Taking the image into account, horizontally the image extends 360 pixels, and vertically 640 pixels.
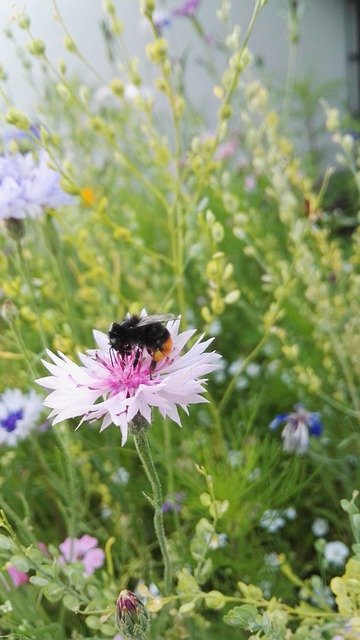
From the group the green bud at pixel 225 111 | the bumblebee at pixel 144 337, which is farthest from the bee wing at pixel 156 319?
the green bud at pixel 225 111

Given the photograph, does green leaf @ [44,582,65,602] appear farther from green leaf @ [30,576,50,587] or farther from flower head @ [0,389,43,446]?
flower head @ [0,389,43,446]

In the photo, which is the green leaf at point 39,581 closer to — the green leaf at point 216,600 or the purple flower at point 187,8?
the green leaf at point 216,600

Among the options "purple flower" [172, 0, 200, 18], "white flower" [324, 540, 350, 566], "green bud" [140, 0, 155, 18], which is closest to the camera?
"green bud" [140, 0, 155, 18]

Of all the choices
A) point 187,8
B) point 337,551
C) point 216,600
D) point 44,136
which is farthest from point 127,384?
point 187,8

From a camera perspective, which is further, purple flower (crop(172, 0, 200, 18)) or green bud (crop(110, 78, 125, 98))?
purple flower (crop(172, 0, 200, 18))

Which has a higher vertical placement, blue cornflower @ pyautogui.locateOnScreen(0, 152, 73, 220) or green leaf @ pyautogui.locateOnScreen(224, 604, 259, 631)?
blue cornflower @ pyautogui.locateOnScreen(0, 152, 73, 220)

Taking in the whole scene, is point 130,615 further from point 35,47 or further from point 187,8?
point 187,8

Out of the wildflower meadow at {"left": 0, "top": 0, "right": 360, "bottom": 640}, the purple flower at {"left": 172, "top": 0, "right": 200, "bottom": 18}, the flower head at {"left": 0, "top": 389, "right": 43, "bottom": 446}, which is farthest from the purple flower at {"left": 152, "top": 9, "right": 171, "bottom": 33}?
the flower head at {"left": 0, "top": 389, "right": 43, "bottom": 446}

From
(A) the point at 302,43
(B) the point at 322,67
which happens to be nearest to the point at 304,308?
(A) the point at 302,43
